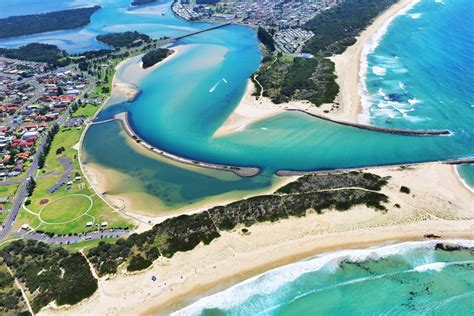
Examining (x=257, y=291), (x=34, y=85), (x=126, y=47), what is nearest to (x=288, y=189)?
(x=257, y=291)

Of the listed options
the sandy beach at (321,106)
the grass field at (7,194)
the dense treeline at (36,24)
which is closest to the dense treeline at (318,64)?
the sandy beach at (321,106)

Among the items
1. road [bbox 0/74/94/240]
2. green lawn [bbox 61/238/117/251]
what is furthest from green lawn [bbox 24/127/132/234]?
green lawn [bbox 61/238/117/251]

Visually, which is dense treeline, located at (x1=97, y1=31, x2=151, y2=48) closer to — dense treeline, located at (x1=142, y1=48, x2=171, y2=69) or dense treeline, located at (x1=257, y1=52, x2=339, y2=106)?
dense treeline, located at (x1=142, y1=48, x2=171, y2=69)

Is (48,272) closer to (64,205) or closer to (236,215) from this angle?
(64,205)

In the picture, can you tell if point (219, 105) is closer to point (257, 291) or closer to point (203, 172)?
point (203, 172)

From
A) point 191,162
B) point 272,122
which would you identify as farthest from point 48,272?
point 272,122
